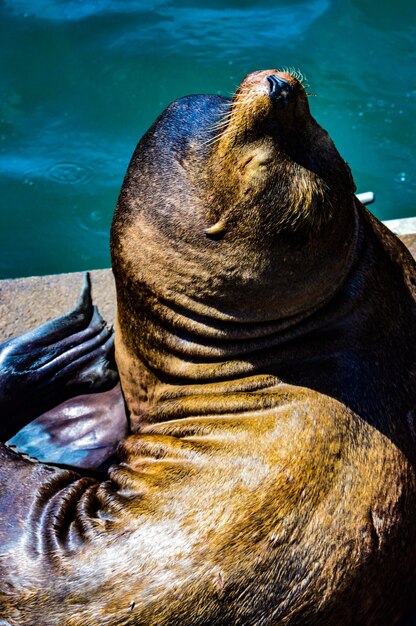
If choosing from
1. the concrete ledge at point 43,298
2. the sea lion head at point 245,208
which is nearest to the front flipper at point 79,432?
the sea lion head at point 245,208

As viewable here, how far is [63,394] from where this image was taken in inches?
153

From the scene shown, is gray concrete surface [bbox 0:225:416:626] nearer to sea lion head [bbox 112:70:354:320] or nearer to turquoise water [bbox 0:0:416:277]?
sea lion head [bbox 112:70:354:320]

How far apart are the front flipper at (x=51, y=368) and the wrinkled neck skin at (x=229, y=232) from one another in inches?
22.8

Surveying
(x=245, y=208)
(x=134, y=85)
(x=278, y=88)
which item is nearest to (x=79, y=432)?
(x=245, y=208)

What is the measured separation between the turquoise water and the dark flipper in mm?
3493

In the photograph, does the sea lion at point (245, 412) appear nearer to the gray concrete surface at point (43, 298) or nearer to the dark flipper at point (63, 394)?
the dark flipper at point (63, 394)

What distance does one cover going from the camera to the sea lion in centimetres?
269

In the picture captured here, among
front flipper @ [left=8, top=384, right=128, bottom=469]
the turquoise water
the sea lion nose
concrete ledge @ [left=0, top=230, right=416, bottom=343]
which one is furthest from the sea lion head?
the turquoise water

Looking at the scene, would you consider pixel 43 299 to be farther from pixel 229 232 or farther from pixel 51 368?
pixel 229 232

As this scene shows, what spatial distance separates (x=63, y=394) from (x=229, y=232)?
1333 mm

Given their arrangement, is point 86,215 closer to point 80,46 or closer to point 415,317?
point 80,46

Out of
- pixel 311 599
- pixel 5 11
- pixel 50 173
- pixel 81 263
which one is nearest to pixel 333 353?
pixel 311 599

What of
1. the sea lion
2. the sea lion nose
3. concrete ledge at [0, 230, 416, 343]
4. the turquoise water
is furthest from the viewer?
the turquoise water

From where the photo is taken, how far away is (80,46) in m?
9.03
